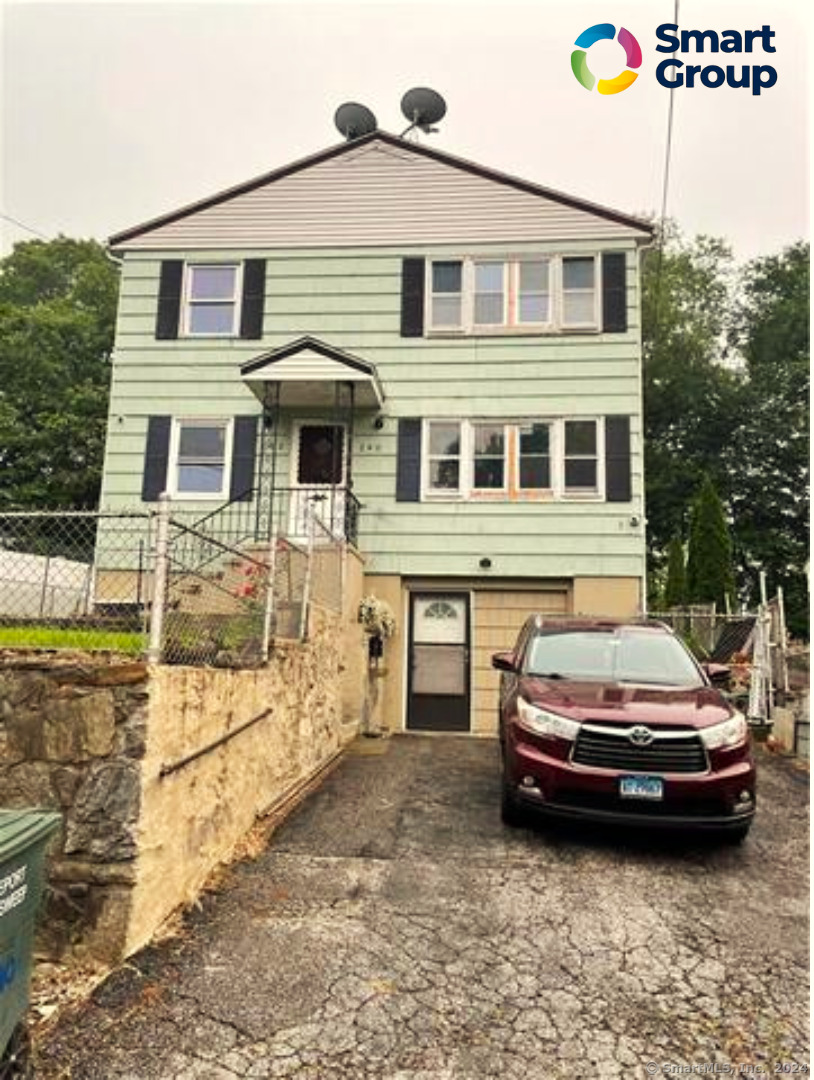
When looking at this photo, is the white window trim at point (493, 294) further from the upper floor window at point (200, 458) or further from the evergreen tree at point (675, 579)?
the evergreen tree at point (675, 579)

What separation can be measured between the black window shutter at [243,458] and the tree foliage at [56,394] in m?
12.9

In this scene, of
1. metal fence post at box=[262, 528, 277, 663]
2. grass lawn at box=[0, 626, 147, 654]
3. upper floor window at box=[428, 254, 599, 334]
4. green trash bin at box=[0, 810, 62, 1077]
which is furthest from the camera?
upper floor window at box=[428, 254, 599, 334]

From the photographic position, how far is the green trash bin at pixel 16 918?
8.29 ft

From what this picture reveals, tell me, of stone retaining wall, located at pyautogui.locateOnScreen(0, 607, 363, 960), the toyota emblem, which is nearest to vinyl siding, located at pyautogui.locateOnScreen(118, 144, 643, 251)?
the toyota emblem

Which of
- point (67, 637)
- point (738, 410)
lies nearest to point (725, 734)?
point (67, 637)

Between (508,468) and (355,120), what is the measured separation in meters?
8.21

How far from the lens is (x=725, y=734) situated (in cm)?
527

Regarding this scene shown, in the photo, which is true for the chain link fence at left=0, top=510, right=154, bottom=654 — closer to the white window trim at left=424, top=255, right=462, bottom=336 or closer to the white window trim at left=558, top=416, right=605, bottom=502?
the white window trim at left=424, top=255, right=462, bottom=336

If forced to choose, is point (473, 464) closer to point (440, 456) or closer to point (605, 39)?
point (440, 456)

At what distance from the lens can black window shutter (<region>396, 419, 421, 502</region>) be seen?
1245 cm

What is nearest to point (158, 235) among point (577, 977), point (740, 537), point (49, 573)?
point (49, 573)

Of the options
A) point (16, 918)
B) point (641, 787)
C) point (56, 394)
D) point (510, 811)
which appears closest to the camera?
point (16, 918)

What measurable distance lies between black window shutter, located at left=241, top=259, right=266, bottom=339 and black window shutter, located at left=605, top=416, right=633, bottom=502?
631 cm

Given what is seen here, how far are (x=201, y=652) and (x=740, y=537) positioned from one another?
24.4m
